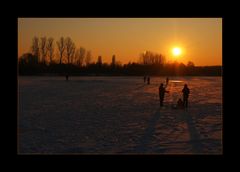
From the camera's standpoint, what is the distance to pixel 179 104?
1273cm
